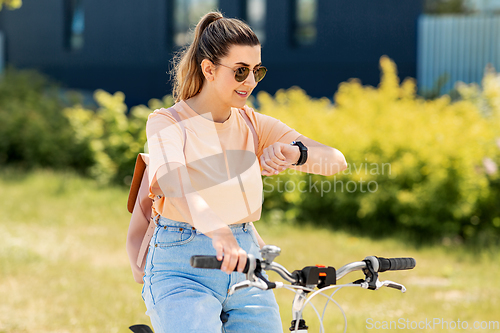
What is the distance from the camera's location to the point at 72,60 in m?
15.4

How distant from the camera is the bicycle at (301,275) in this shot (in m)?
1.70

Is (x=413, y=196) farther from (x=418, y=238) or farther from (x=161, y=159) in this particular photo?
Answer: (x=161, y=159)

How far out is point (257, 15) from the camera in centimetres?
1272

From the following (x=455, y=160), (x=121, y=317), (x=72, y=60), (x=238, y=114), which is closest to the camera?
(x=238, y=114)

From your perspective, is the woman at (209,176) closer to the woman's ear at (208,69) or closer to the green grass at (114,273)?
the woman's ear at (208,69)

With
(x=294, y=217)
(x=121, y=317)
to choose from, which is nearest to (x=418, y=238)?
(x=294, y=217)

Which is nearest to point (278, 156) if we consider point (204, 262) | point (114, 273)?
point (204, 262)

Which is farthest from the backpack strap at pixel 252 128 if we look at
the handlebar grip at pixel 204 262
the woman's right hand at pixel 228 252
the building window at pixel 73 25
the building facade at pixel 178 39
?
the building window at pixel 73 25

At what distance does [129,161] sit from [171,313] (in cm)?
682

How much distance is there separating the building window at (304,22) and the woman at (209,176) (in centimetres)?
1044

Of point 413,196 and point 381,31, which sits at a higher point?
point 381,31

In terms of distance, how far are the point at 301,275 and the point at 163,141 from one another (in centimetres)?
67

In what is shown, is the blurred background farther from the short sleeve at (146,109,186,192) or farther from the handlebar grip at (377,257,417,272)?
the handlebar grip at (377,257,417,272)

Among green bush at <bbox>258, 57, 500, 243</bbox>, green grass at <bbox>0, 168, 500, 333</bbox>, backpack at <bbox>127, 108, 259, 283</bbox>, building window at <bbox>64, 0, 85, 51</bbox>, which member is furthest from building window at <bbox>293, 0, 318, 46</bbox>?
backpack at <bbox>127, 108, 259, 283</bbox>
